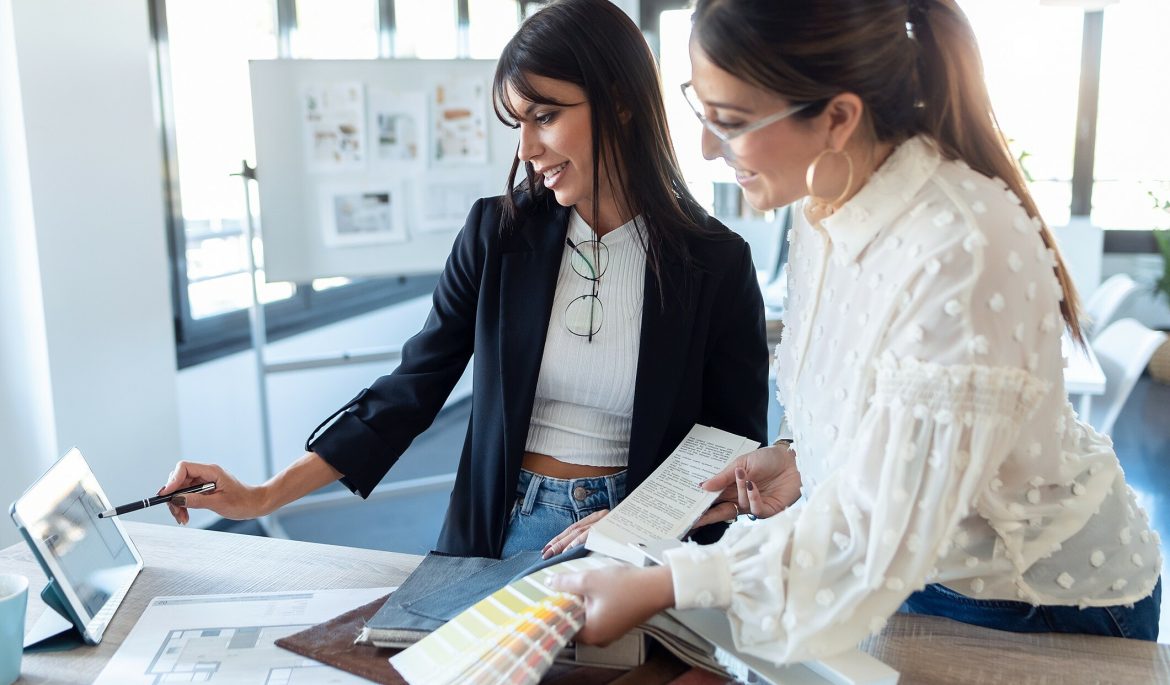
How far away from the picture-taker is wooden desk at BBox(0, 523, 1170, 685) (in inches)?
41.9

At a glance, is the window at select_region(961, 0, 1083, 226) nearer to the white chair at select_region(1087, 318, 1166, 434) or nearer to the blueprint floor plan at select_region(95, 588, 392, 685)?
the white chair at select_region(1087, 318, 1166, 434)

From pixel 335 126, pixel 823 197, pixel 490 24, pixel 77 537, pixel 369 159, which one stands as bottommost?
pixel 77 537

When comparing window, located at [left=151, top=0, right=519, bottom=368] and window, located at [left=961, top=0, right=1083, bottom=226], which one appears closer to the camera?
window, located at [left=151, top=0, right=519, bottom=368]

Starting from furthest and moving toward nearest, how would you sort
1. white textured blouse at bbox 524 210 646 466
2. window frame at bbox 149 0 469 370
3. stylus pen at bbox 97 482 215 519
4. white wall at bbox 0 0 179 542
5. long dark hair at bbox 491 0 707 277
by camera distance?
window frame at bbox 149 0 469 370 < white wall at bbox 0 0 179 542 < white textured blouse at bbox 524 210 646 466 < long dark hair at bbox 491 0 707 277 < stylus pen at bbox 97 482 215 519

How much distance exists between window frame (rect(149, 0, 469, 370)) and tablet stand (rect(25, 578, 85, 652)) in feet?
8.22

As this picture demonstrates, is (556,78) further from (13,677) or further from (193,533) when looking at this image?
(13,677)

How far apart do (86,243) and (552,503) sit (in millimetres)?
1902

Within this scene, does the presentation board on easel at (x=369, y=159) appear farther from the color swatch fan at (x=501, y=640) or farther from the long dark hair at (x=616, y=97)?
the color swatch fan at (x=501, y=640)

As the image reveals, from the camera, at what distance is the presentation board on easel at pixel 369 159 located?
3234 millimetres

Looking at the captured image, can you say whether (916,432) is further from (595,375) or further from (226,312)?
(226,312)

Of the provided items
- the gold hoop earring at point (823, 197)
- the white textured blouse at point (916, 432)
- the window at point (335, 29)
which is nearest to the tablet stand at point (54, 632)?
the white textured blouse at point (916, 432)

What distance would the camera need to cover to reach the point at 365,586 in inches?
50.4

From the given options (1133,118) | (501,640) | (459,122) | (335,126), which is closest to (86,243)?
(335,126)

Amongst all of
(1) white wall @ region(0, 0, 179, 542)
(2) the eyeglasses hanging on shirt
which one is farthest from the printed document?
(1) white wall @ region(0, 0, 179, 542)
